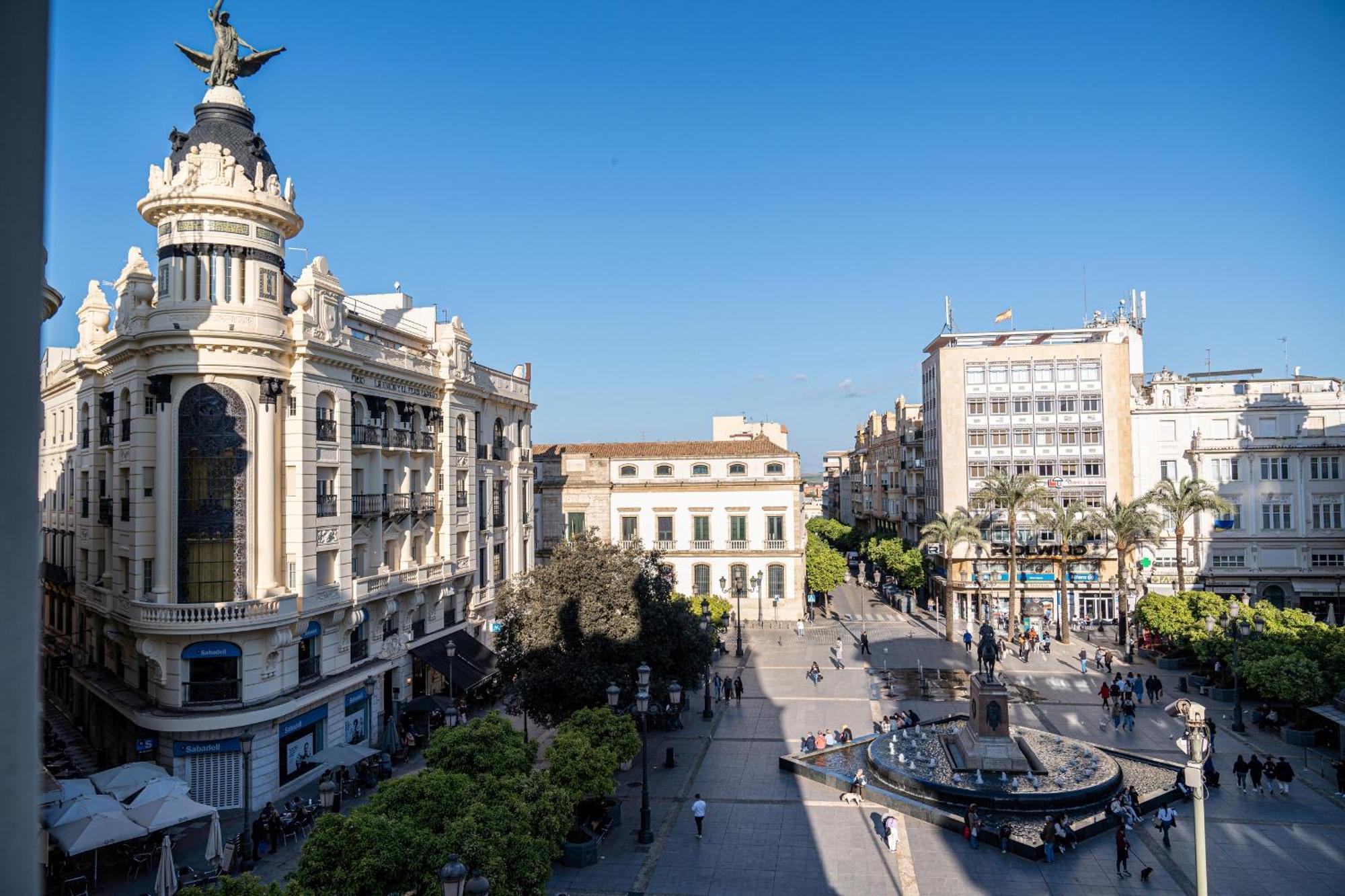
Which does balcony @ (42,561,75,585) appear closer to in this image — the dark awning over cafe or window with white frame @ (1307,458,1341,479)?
the dark awning over cafe

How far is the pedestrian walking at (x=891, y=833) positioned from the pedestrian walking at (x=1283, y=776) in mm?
12026

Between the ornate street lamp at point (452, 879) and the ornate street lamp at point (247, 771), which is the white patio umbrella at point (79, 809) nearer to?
the ornate street lamp at point (247, 771)

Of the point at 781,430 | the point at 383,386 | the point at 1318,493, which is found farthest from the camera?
the point at 781,430

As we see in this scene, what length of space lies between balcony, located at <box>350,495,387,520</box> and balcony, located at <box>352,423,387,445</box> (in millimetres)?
1966

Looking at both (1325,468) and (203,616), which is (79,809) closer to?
(203,616)

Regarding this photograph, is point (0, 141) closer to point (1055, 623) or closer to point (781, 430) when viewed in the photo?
point (1055, 623)

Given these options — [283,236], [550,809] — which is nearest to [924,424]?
[283,236]

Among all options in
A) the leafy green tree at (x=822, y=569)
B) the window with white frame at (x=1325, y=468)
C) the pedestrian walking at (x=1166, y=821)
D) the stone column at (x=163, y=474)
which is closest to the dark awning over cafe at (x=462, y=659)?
the stone column at (x=163, y=474)

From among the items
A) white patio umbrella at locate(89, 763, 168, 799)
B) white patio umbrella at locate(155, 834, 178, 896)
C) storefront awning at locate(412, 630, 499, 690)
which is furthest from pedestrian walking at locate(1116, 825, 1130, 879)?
white patio umbrella at locate(89, 763, 168, 799)

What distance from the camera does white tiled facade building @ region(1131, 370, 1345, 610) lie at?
53.3 metres

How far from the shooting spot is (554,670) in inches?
1063

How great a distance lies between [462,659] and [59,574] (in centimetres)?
1580

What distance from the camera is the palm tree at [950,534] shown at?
167ft

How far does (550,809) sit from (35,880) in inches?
694
